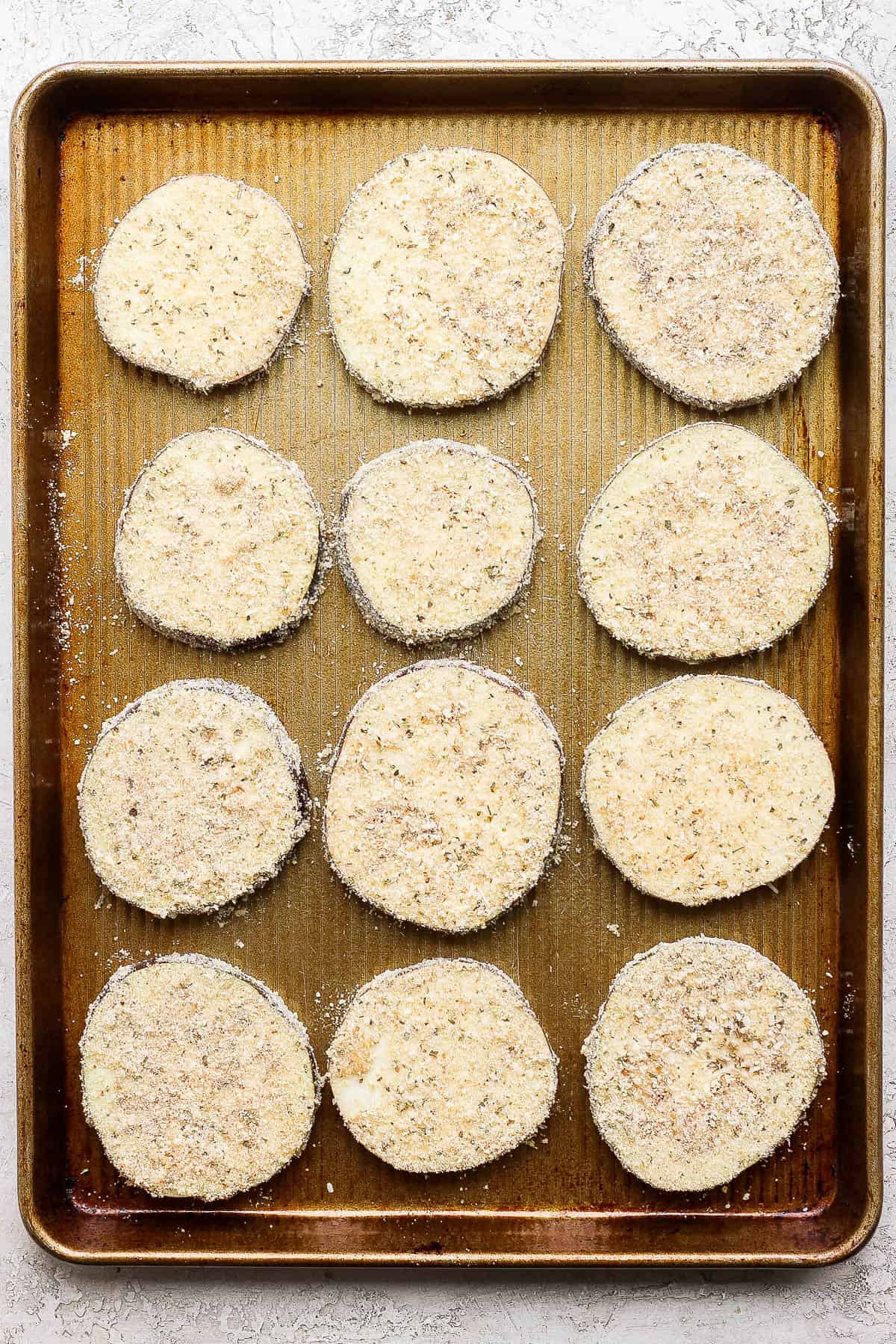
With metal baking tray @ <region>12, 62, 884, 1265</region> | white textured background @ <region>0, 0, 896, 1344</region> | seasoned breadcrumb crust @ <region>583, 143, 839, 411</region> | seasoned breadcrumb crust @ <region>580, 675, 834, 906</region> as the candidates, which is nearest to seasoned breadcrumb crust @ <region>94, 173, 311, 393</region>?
metal baking tray @ <region>12, 62, 884, 1265</region>

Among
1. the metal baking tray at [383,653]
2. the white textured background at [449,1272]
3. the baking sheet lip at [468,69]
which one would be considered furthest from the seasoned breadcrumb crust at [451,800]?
the baking sheet lip at [468,69]

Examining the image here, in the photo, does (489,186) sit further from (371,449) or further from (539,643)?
(539,643)

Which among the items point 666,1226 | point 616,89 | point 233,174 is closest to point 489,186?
point 616,89

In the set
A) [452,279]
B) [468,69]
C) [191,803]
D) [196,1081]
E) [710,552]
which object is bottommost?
[196,1081]

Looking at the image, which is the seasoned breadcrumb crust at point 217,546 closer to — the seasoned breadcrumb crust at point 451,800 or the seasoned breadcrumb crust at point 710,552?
the seasoned breadcrumb crust at point 451,800

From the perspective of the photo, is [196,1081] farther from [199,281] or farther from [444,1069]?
[199,281]

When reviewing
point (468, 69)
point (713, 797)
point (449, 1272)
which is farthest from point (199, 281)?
point (449, 1272)
